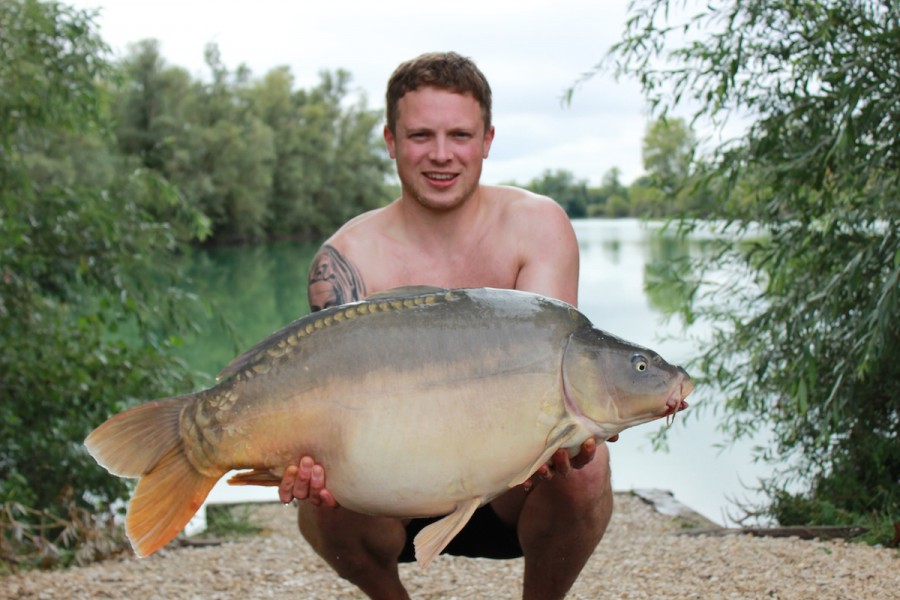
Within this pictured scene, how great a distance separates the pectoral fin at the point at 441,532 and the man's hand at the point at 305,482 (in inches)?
9.1

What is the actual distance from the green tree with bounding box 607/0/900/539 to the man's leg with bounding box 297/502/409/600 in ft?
6.78

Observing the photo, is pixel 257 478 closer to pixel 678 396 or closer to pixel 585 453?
pixel 585 453

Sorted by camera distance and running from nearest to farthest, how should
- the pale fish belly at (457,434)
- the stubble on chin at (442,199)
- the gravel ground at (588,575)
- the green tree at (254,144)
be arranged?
the pale fish belly at (457,434) < the stubble on chin at (442,199) < the gravel ground at (588,575) < the green tree at (254,144)

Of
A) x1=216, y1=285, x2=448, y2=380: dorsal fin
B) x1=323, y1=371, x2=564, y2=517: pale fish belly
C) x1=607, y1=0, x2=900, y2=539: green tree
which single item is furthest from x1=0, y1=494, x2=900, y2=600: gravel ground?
x1=216, y1=285, x2=448, y2=380: dorsal fin

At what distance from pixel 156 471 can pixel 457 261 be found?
1130mm

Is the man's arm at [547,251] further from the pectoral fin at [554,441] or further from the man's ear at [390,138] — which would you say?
the pectoral fin at [554,441]

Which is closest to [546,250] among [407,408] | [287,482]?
[407,408]

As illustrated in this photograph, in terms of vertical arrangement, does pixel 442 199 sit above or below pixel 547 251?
above

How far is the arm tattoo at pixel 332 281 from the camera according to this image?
2.69 m

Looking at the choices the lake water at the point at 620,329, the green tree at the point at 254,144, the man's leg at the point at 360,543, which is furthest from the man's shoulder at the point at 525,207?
the green tree at the point at 254,144

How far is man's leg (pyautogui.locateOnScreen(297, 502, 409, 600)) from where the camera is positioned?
2.48m

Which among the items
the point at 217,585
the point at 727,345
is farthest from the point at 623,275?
the point at 217,585

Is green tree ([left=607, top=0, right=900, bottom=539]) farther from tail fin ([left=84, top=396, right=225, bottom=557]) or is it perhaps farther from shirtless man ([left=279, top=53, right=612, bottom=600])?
tail fin ([left=84, top=396, right=225, bottom=557])

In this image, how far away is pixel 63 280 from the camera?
5.80 metres
